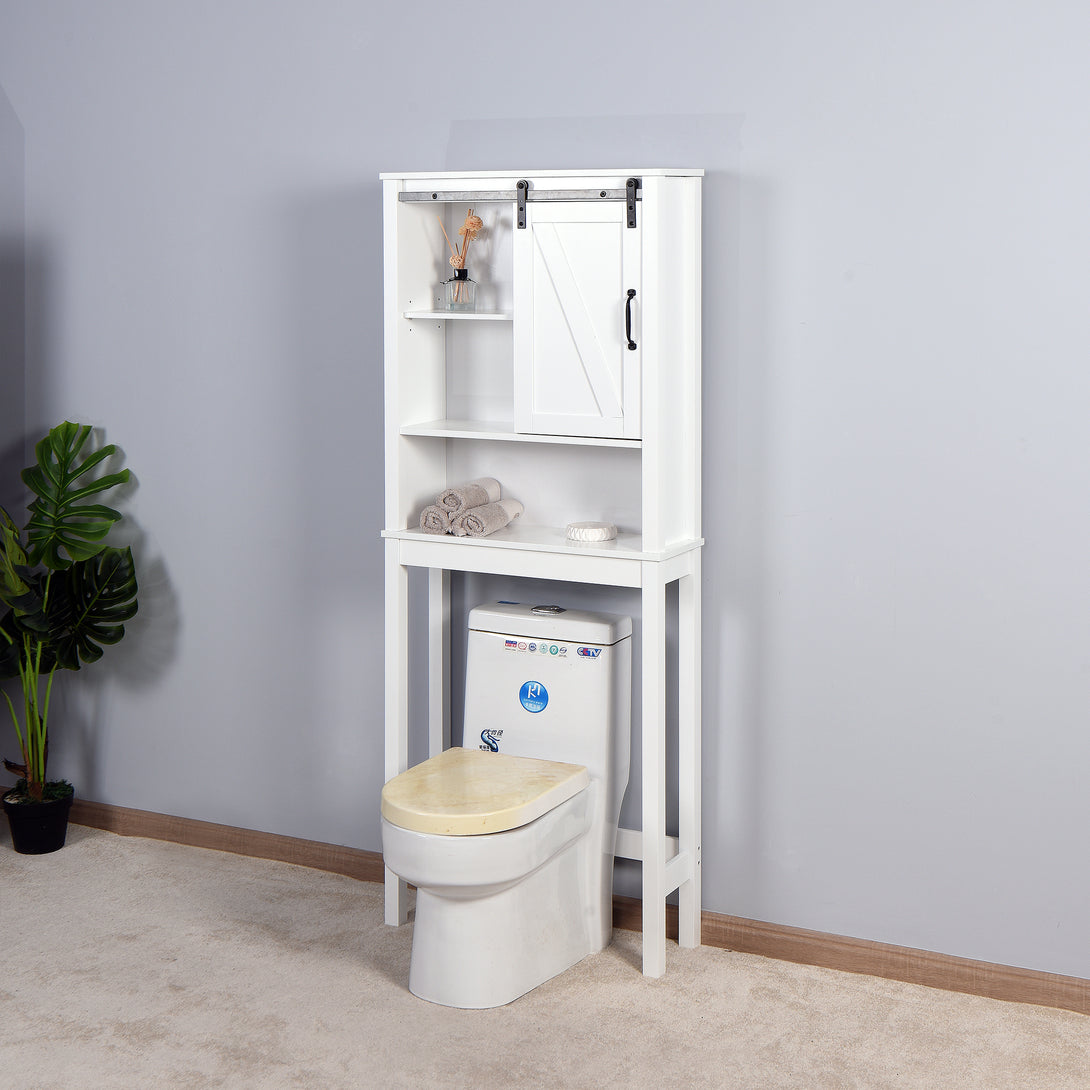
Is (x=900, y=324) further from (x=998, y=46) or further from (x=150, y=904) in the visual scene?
(x=150, y=904)

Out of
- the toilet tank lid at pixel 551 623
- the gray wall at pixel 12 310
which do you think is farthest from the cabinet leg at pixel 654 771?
the gray wall at pixel 12 310

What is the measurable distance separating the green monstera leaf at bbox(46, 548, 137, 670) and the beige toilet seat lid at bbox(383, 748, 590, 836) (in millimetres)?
1065

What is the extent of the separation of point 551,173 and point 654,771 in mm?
1236

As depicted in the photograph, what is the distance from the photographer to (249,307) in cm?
316

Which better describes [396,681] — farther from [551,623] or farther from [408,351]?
[408,351]

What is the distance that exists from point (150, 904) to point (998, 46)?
2616mm

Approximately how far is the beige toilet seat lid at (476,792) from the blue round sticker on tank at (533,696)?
115mm

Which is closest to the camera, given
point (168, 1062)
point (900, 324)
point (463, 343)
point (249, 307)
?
point (168, 1062)

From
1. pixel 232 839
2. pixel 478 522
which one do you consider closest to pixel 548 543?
pixel 478 522

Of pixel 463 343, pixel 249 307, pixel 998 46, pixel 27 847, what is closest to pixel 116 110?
pixel 249 307

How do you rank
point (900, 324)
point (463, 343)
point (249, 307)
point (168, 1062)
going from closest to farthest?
point (168, 1062)
point (900, 324)
point (463, 343)
point (249, 307)

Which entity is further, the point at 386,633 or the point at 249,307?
the point at 249,307

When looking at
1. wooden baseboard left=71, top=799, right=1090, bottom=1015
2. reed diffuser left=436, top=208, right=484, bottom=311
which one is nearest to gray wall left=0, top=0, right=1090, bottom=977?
wooden baseboard left=71, top=799, right=1090, bottom=1015

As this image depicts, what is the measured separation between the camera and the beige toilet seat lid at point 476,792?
2424mm
